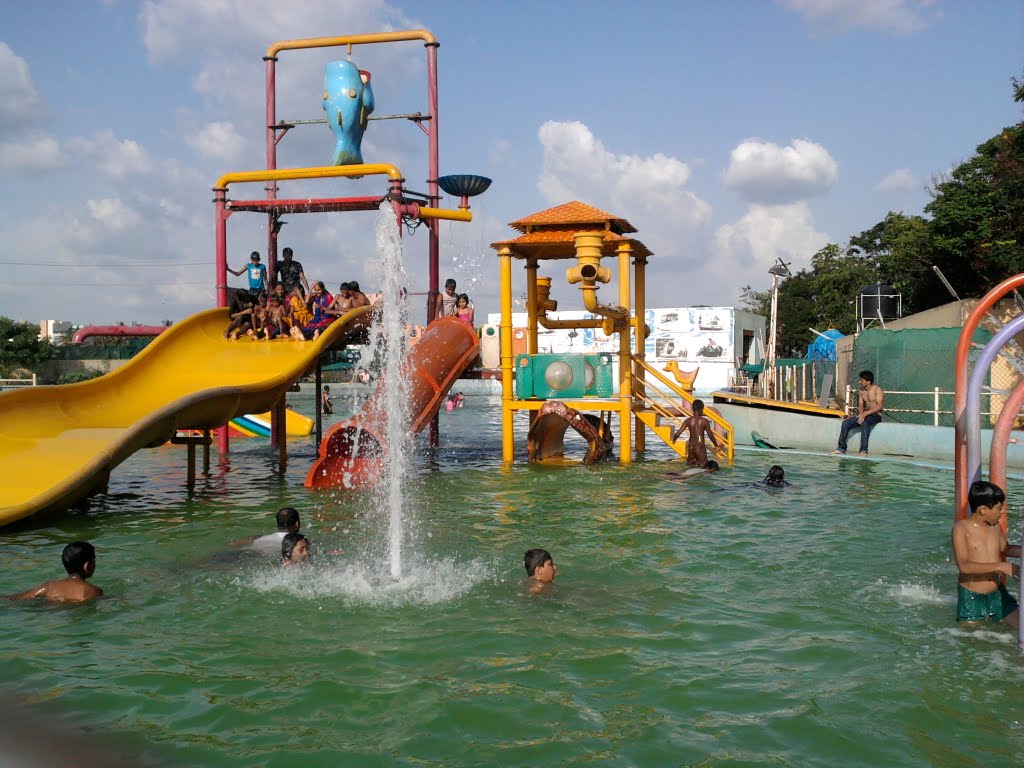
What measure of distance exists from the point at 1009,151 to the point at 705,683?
22779 mm

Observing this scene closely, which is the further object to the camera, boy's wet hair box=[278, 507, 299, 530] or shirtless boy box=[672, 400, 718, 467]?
shirtless boy box=[672, 400, 718, 467]

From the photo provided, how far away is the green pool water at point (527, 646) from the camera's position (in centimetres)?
534

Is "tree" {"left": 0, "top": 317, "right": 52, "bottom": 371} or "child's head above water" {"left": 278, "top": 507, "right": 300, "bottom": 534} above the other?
"tree" {"left": 0, "top": 317, "right": 52, "bottom": 371}

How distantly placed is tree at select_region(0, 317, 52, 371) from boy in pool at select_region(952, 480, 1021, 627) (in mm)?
58821

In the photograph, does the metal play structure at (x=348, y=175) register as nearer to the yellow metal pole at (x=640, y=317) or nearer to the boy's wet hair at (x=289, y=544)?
the yellow metal pole at (x=640, y=317)

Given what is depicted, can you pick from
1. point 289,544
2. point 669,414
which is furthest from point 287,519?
point 669,414

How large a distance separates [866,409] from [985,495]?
1251 centimetres

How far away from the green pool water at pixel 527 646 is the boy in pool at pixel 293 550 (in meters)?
0.17

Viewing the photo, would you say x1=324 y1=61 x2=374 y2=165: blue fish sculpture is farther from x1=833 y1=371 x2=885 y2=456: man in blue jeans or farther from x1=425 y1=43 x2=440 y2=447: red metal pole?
x1=833 y1=371 x2=885 y2=456: man in blue jeans

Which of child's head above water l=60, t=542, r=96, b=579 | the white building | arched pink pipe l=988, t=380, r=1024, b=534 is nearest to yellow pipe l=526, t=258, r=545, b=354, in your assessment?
child's head above water l=60, t=542, r=96, b=579

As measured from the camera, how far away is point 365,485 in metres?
14.7

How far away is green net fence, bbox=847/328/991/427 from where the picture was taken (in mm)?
18641

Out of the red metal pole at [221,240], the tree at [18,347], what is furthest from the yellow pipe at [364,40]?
the tree at [18,347]

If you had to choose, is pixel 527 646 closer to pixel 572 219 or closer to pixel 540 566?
pixel 540 566
